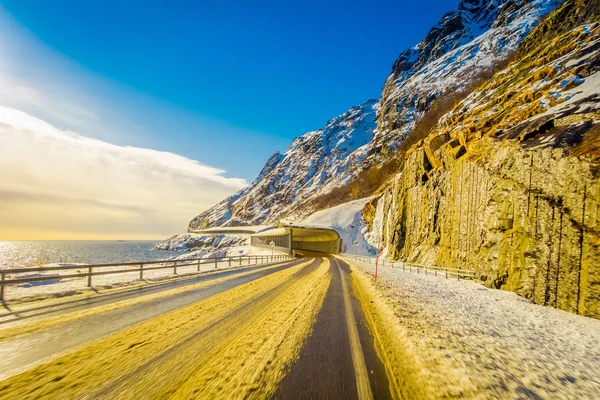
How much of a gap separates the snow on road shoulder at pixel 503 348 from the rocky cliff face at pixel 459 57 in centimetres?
9807

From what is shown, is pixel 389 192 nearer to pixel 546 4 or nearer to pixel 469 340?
pixel 469 340

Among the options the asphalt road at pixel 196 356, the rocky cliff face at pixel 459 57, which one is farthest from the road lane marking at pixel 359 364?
the rocky cliff face at pixel 459 57

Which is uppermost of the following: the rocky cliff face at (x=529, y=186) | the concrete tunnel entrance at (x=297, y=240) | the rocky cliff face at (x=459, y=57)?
the rocky cliff face at (x=459, y=57)

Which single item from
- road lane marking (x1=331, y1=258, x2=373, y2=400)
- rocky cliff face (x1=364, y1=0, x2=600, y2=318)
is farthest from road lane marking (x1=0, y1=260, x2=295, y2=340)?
rocky cliff face (x1=364, y1=0, x2=600, y2=318)

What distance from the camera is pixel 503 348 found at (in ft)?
18.1

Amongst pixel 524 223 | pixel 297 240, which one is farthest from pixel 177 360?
pixel 297 240

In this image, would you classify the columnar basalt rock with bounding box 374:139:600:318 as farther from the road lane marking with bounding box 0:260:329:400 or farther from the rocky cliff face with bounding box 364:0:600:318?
the road lane marking with bounding box 0:260:329:400

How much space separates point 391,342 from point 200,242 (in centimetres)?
14943

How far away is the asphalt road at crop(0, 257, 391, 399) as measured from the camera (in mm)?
3146

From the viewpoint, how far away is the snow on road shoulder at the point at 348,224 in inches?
2192

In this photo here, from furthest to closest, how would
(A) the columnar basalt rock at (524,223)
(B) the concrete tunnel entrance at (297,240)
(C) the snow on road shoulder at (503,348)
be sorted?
(B) the concrete tunnel entrance at (297,240) → (A) the columnar basalt rock at (524,223) → (C) the snow on road shoulder at (503,348)

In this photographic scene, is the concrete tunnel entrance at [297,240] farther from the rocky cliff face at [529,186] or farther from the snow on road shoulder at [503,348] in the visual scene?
the snow on road shoulder at [503,348]

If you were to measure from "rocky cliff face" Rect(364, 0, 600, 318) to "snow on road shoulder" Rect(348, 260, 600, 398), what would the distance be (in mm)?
2656

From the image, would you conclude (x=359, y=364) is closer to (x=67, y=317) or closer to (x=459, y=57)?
(x=67, y=317)
